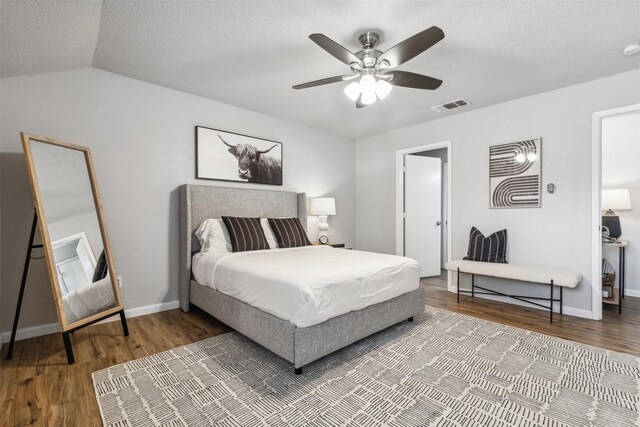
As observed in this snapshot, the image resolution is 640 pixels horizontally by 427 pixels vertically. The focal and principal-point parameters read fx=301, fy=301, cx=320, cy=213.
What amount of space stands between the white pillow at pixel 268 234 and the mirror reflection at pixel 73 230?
1.61 m

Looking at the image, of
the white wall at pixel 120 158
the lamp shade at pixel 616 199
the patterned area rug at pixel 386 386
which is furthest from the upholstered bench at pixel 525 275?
the white wall at pixel 120 158

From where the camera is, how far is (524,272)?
10.6 feet

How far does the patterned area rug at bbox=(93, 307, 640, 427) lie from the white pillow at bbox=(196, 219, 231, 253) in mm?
1056

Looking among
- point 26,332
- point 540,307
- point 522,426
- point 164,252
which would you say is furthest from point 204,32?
point 540,307

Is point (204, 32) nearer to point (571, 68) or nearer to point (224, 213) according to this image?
point (224, 213)

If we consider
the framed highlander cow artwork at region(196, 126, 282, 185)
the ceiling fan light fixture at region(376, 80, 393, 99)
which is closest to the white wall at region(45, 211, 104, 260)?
the framed highlander cow artwork at region(196, 126, 282, 185)

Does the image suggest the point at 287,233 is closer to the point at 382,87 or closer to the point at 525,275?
the point at 382,87

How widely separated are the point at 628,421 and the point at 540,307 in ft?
6.84

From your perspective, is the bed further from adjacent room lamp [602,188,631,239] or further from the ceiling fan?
adjacent room lamp [602,188,631,239]

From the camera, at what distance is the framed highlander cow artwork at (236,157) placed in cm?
357

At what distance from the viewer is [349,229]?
17.7 feet

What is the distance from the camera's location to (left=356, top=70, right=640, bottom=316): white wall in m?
3.13

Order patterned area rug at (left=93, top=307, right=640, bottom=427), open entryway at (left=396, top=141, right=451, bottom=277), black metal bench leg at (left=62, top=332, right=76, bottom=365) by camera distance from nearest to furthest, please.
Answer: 1. patterned area rug at (left=93, top=307, right=640, bottom=427)
2. black metal bench leg at (left=62, top=332, right=76, bottom=365)
3. open entryway at (left=396, top=141, right=451, bottom=277)

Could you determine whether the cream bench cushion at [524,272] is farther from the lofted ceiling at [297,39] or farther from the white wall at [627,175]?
the lofted ceiling at [297,39]
